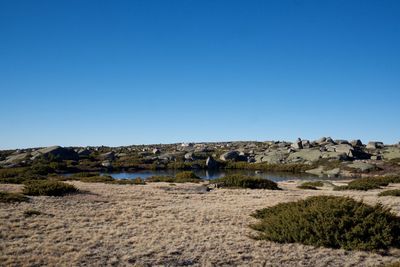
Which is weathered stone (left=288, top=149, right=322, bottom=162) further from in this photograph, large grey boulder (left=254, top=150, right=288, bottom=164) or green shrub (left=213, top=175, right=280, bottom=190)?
green shrub (left=213, top=175, right=280, bottom=190)

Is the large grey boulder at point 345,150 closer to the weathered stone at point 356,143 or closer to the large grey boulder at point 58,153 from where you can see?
the weathered stone at point 356,143

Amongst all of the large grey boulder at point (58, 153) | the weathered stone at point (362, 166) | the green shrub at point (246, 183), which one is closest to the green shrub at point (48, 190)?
→ the green shrub at point (246, 183)

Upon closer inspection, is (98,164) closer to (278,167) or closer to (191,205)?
(278,167)

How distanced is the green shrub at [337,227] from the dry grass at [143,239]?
0.45m

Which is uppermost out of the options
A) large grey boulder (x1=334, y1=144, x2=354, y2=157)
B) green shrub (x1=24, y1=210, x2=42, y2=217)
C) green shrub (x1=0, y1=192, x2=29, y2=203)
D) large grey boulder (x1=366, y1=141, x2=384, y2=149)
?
large grey boulder (x1=366, y1=141, x2=384, y2=149)

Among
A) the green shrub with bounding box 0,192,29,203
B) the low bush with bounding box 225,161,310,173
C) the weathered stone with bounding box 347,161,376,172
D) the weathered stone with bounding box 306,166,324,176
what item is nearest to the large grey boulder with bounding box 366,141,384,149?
the low bush with bounding box 225,161,310,173

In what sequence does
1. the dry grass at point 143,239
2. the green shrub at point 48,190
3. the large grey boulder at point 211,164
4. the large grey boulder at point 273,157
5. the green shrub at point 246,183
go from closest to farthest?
the dry grass at point 143,239 < the green shrub at point 48,190 < the green shrub at point 246,183 < the large grey boulder at point 211,164 < the large grey boulder at point 273,157

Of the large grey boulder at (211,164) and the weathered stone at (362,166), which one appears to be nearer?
the weathered stone at (362,166)

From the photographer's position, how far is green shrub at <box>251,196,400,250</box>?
41.9 ft

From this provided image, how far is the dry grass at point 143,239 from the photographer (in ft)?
36.6

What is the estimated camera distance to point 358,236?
42.5 feet

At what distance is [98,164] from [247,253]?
67.3 metres

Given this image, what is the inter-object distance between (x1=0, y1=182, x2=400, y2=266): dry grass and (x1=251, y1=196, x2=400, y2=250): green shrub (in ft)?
1.49

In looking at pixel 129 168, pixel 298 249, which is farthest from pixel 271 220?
pixel 129 168
